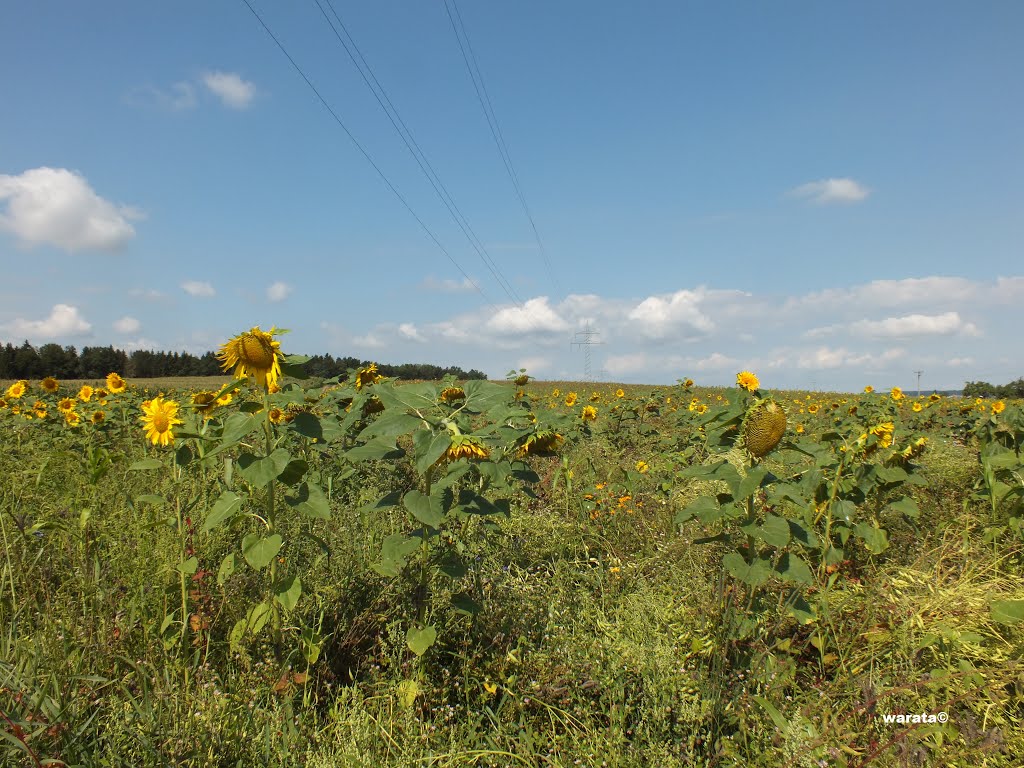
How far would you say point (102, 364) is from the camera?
31.5 m

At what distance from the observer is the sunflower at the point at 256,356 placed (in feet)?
6.13

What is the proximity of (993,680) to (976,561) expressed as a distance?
132cm

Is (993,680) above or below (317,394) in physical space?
below

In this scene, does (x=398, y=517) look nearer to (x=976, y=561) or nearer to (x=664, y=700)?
(x=664, y=700)

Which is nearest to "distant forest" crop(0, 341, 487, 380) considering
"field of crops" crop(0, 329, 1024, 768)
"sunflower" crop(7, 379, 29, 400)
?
"sunflower" crop(7, 379, 29, 400)

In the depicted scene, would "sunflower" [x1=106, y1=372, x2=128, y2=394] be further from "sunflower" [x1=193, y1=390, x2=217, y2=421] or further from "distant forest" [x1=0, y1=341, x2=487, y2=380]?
"distant forest" [x1=0, y1=341, x2=487, y2=380]

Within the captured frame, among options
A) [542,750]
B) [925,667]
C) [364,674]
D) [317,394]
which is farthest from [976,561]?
[317,394]

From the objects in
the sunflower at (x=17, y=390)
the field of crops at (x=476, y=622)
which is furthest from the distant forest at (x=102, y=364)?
the field of crops at (x=476, y=622)

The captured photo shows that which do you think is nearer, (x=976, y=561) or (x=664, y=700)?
(x=664, y=700)

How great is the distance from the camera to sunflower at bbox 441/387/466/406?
214 cm

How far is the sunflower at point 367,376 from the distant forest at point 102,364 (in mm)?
14828

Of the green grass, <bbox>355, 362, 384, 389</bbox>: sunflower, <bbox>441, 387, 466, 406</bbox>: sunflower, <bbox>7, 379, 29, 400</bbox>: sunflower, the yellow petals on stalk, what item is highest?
<bbox>355, 362, 384, 389</bbox>: sunflower

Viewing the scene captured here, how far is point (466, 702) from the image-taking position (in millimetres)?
2004

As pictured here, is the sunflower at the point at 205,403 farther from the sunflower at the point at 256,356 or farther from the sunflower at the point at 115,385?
the sunflower at the point at 115,385
